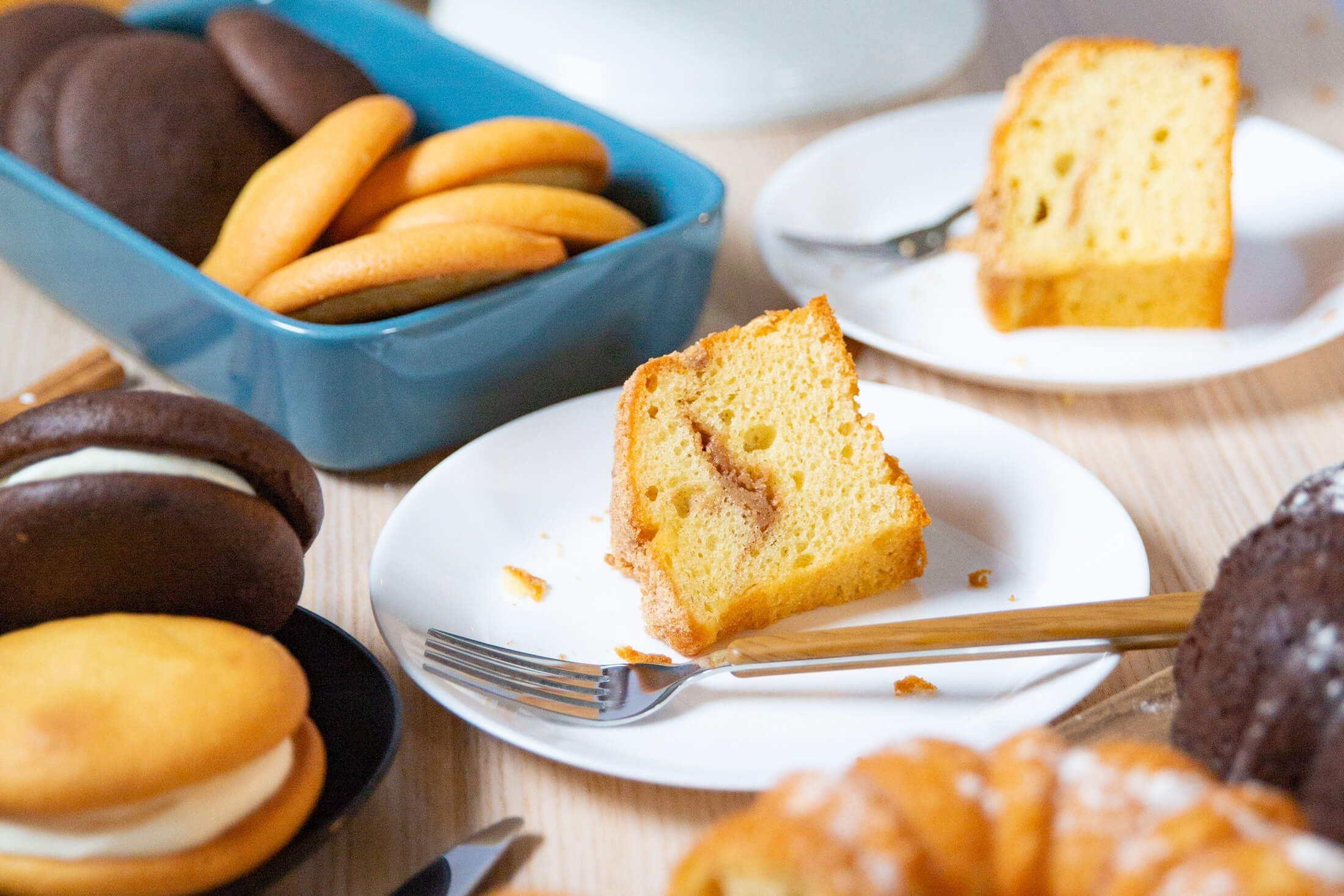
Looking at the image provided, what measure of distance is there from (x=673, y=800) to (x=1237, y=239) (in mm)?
1055

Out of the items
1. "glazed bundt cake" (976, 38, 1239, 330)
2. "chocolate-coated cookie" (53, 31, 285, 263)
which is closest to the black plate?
"chocolate-coated cookie" (53, 31, 285, 263)

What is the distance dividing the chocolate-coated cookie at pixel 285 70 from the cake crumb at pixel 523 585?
59 cm

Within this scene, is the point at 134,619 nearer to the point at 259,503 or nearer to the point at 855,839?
the point at 259,503

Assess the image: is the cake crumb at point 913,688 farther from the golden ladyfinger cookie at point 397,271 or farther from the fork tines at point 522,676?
the golden ladyfinger cookie at point 397,271

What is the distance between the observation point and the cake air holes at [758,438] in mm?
960

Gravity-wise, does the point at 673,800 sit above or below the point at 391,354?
below

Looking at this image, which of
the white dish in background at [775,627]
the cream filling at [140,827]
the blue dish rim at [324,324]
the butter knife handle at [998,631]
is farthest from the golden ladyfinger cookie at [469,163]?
the cream filling at [140,827]

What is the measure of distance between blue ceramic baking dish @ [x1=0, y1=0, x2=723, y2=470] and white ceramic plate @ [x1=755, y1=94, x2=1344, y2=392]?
0.58ft

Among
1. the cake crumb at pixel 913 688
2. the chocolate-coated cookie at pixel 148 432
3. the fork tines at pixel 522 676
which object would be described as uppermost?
the chocolate-coated cookie at pixel 148 432

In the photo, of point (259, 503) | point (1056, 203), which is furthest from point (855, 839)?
point (1056, 203)

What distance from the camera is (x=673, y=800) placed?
2.56ft

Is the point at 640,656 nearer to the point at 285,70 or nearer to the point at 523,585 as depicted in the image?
the point at 523,585

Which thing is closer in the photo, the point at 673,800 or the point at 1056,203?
the point at 673,800

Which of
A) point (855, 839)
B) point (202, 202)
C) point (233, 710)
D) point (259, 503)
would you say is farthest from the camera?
point (202, 202)
